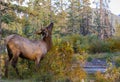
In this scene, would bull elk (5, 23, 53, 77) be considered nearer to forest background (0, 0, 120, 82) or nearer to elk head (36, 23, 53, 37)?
elk head (36, 23, 53, 37)

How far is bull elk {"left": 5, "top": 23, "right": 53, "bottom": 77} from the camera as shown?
408 inches

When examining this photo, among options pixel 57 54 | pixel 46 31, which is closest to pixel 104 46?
pixel 46 31

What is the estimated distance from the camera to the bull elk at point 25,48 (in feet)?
34.0

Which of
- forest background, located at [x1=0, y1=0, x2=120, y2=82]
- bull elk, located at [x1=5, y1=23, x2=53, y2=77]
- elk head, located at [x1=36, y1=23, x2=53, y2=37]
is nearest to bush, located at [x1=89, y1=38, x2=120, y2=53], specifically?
forest background, located at [x1=0, y1=0, x2=120, y2=82]

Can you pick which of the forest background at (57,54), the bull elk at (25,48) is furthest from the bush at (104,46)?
the bull elk at (25,48)

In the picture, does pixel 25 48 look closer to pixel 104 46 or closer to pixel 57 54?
pixel 57 54

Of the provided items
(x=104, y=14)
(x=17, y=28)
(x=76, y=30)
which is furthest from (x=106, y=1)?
(x=17, y=28)

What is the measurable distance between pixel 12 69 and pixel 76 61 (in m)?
2.00

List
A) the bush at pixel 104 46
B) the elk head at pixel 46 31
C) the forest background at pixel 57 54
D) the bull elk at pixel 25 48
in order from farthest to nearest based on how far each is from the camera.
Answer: the bush at pixel 104 46, the elk head at pixel 46 31, the bull elk at pixel 25 48, the forest background at pixel 57 54

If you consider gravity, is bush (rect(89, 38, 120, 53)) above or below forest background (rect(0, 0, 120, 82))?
below

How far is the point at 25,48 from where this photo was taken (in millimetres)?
10508

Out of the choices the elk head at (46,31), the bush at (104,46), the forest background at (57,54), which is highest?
the elk head at (46,31)

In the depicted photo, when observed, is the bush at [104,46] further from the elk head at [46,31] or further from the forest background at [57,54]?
the elk head at [46,31]

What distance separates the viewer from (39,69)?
34.6 feet
